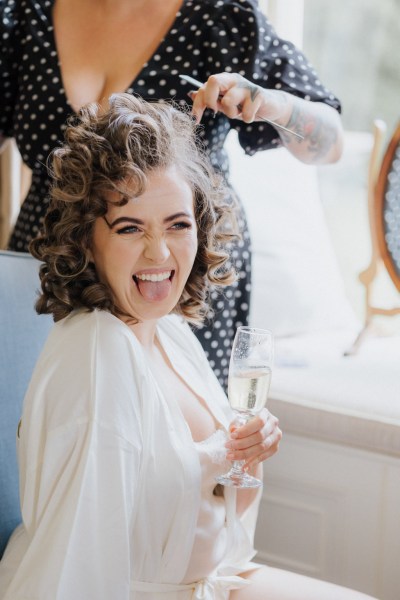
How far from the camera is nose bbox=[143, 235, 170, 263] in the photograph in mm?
1113

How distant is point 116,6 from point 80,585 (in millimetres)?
1159

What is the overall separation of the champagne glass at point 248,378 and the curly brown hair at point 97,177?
0.63ft

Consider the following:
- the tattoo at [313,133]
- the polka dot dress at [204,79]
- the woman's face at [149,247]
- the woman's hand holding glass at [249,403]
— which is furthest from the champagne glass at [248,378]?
the tattoo at [313,133]

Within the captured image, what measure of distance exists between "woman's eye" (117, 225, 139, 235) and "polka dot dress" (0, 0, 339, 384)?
0.43 meters

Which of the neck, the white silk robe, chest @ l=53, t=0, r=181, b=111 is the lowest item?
the white silk robe

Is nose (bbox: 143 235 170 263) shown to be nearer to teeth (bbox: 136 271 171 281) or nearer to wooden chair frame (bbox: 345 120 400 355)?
teeth (bbox: 136 271 171 281)

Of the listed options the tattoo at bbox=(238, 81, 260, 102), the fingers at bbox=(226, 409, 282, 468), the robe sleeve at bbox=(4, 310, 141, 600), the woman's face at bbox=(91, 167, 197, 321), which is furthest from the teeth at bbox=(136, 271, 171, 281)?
the tattoo at bbox=(238, 81, 260, 102)

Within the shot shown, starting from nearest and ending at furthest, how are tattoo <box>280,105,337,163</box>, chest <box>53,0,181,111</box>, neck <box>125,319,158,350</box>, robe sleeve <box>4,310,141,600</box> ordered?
robe sleeve <box>4,310,141,600</box> → neck <box>125,319,158,350</box> → tattoo <box>280,105,337,163</box> → chest <box>53,0,181,111</box>

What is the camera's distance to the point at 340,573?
1877 millimetres

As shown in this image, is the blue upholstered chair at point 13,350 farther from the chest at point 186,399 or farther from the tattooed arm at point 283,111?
the tattooed arm at point 283,111

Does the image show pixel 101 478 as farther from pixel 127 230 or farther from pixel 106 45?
pixel 106 45

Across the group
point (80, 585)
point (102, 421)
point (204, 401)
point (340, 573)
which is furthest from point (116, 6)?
point (340, 573)

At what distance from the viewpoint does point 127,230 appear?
112 cm

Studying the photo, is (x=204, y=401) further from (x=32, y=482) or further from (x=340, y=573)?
(x=340, y=573)
